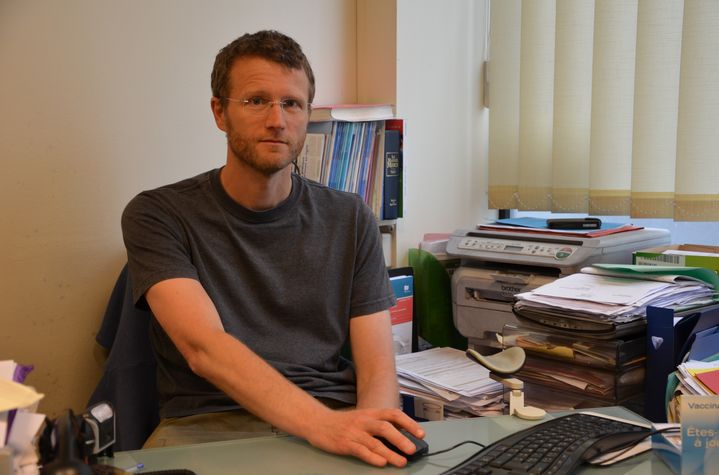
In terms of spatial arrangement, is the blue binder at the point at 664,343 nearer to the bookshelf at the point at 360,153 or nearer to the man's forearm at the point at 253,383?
the man's forearm at the point at 253,383

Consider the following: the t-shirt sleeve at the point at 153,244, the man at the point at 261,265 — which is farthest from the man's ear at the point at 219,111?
the t-shirt sleeve at the point at 153,244

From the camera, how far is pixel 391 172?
2.31 m

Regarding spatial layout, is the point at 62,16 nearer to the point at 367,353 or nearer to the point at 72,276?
the point at 72,276

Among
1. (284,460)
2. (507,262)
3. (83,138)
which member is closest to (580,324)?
(507,262)

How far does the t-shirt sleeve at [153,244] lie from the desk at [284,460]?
0.47 m

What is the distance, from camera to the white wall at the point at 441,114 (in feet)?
8.05

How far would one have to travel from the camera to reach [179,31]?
2020 mm

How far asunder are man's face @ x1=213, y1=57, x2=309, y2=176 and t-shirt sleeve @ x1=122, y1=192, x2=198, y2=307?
21 cm

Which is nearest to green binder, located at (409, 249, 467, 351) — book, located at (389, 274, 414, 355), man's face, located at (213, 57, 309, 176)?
book, located at (389, 274, 414, 355)

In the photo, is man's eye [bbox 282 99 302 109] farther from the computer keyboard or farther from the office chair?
the computer keyboard

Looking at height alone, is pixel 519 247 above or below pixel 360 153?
below

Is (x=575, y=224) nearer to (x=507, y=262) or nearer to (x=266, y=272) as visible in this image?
(x=507, y=262)

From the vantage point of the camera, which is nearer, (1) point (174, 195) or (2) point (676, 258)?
(1) point (174, 195)

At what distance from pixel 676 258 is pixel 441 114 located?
93 cm
